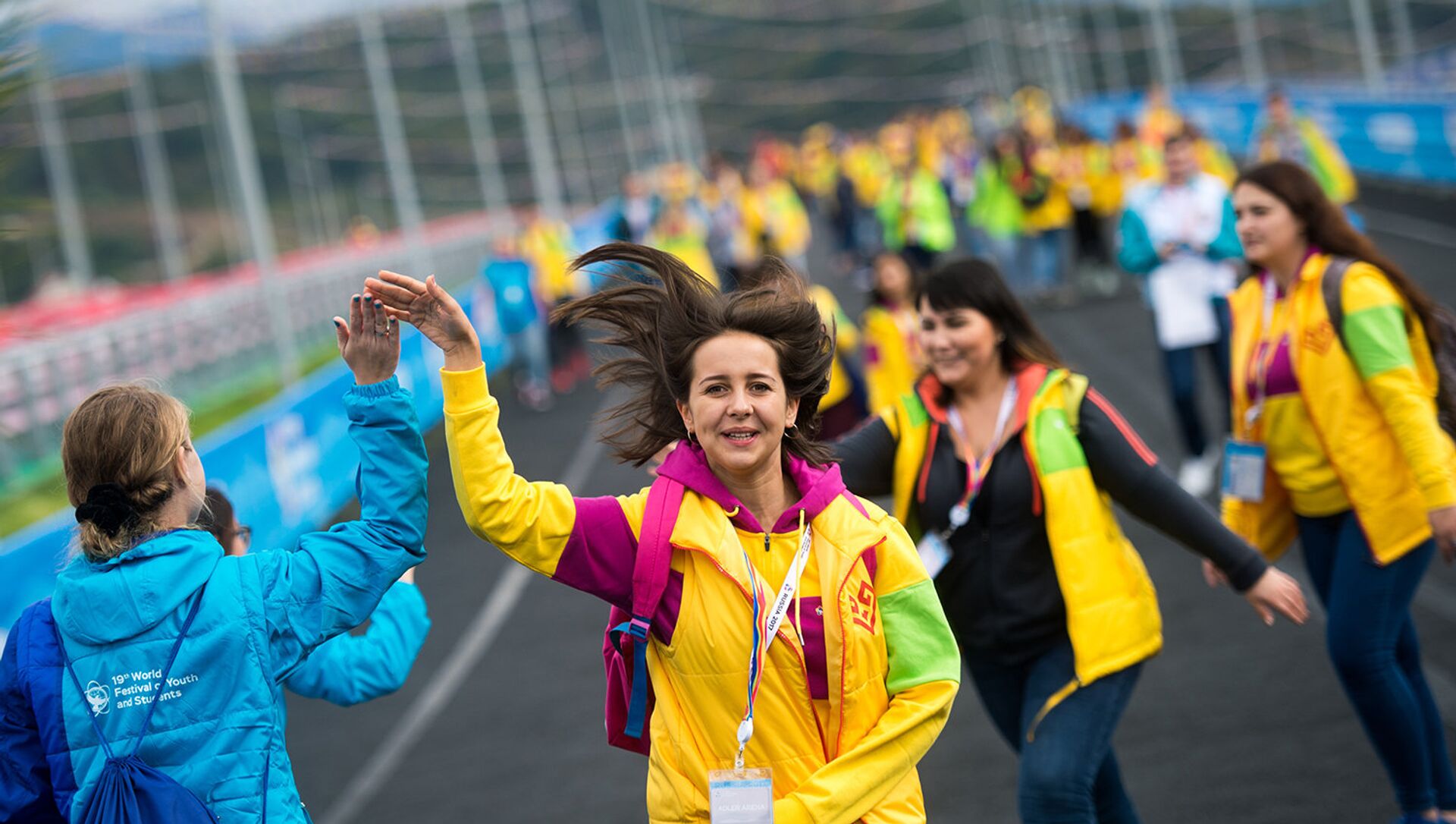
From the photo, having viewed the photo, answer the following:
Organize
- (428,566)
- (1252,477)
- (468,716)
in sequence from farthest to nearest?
(428,566)
(468,716)
(1252,477)

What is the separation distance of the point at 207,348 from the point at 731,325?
2279 cm

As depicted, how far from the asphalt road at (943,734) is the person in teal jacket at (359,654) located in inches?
110

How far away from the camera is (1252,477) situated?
546 centimetres

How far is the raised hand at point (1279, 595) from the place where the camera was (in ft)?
14.7

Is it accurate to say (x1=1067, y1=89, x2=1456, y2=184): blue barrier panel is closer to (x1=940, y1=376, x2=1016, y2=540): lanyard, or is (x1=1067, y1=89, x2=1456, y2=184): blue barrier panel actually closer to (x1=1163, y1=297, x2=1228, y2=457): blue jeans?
(x1=1163, y1=297, x2=1228, y2=457): blue jeans

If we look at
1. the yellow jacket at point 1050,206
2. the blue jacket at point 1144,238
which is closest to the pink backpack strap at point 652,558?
the blue jacket at point 1144,238

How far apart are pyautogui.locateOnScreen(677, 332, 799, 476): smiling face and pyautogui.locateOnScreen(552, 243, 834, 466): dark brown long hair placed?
0.04m

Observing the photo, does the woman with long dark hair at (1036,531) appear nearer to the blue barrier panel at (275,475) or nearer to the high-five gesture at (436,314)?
the high-five gesture at (436,314)

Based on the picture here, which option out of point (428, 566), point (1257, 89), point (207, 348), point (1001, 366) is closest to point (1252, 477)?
point (1001, 366)

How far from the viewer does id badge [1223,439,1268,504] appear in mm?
5457

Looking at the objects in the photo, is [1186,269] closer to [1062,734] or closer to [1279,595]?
[1279,595]

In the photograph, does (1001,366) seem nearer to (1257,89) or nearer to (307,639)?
(307,639)

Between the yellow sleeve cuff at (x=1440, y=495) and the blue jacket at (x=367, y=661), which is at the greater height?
the blue jacket at (x=367, y=661)

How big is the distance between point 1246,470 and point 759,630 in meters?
2.68
